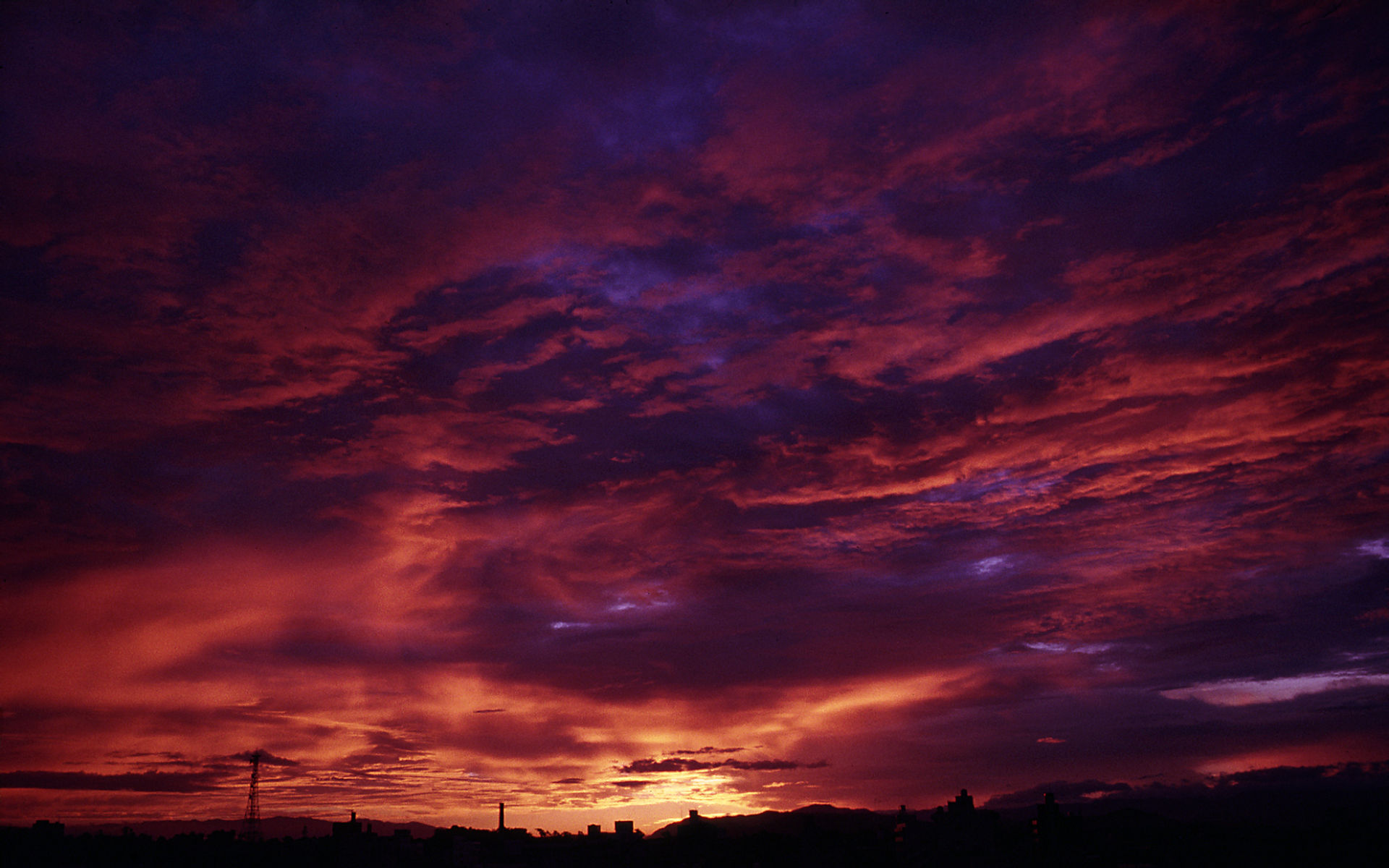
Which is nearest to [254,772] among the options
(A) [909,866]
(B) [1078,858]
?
(A) [909,866]

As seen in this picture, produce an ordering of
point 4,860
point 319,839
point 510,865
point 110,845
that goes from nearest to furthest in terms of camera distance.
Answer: point 4,860 → point 110,845 → point 319,839 → point 510,865

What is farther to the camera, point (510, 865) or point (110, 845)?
point (510, 865)

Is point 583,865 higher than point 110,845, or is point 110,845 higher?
point 110,845

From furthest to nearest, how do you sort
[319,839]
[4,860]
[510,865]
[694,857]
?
[694,857] < [510,865] < [319,839] < [4,860]

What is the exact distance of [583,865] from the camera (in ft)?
630

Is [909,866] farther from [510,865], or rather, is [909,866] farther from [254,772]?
[254,772]

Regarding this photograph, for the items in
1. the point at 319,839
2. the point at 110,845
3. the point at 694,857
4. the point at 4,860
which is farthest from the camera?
the point at 694,857

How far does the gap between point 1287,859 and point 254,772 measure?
20872cm

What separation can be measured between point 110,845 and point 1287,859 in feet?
726

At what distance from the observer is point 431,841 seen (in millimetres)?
199750

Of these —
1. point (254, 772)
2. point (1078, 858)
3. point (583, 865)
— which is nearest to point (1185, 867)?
point (1078, 858)

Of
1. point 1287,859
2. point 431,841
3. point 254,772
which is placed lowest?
point 1287,859

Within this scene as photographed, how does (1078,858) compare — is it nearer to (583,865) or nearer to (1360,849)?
(1360,849)

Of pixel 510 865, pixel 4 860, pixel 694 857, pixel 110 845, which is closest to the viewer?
pixel 4 860
